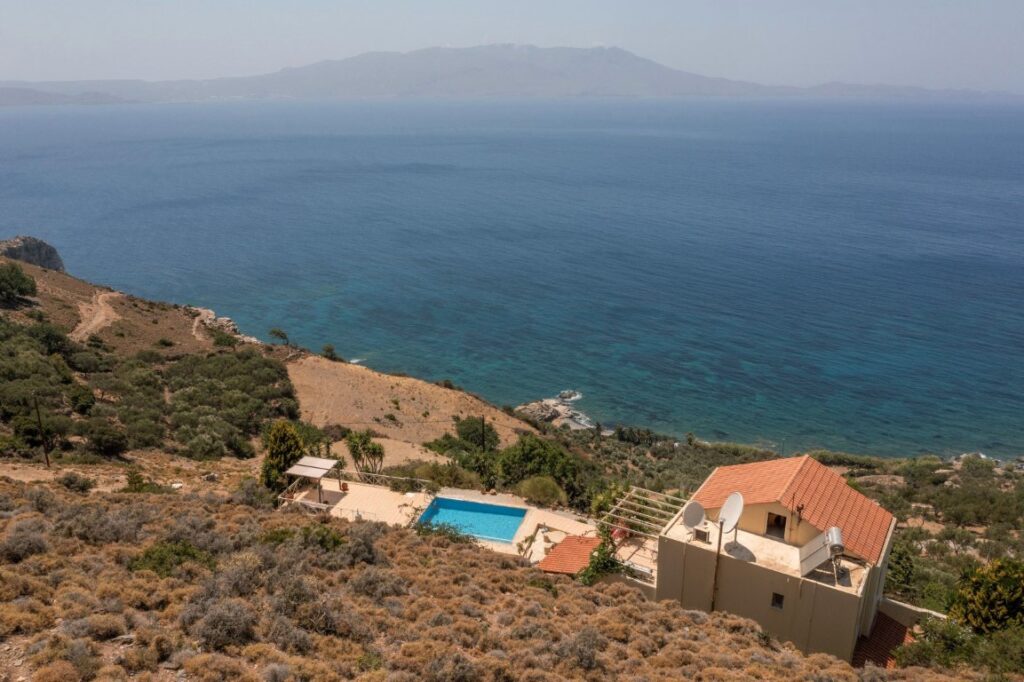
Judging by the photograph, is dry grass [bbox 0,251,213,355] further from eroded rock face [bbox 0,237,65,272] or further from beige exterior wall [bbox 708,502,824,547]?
beige exterior wall [bbox 708,502,824,547]

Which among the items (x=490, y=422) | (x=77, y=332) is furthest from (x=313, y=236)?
(x=490, y=422)

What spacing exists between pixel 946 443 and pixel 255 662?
163ft

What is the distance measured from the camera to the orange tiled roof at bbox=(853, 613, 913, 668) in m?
15.6

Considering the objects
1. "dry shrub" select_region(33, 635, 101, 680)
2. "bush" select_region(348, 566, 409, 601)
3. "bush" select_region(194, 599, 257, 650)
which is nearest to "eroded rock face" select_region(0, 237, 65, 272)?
"bush" select_region(348, 566, 409, 601)

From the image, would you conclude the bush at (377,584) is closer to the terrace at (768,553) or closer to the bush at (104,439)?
the terrace at (768,553)

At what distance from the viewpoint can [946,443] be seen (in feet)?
155

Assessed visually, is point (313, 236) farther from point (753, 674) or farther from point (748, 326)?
point (753, 674)

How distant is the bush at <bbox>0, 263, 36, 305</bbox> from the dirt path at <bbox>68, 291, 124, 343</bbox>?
136 inches

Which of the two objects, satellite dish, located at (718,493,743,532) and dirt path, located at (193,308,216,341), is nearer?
satellite dish, located at (718,493,743,532)

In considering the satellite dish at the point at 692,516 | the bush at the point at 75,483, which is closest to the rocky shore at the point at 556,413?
the bush at the point at 75,483

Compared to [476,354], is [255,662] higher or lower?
higher

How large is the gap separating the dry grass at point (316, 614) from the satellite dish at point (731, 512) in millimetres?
2122

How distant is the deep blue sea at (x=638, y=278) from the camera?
5378 cm

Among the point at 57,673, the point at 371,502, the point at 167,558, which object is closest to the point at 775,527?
the point at 371,502
